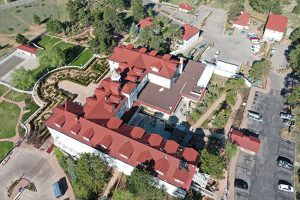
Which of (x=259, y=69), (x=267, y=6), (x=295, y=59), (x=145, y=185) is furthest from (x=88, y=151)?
(x=267, y=6)

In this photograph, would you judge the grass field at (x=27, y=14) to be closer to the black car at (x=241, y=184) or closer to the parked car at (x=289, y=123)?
the parked car at (x=289, y=123)

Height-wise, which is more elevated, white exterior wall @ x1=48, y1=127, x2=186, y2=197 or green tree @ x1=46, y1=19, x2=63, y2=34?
green tree @ x1=46, y1=19, x2=63, y2=34

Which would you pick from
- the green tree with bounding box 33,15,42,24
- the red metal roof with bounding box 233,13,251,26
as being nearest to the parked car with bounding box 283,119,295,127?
the red metal roof with bounding box 233,13,251,26

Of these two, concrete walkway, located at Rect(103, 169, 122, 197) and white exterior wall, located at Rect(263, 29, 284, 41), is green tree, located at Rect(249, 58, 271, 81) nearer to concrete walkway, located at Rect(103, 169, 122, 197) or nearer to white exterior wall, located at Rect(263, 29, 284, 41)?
white exterior wall, located at Rect(263, 29, 284, 41)

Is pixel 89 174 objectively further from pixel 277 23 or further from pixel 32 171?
pixel 277 23

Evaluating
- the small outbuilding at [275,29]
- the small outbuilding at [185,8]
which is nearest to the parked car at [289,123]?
the small outbuilding at [275,29]

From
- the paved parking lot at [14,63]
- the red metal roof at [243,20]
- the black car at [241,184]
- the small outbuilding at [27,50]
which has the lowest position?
the black car at [241,184]

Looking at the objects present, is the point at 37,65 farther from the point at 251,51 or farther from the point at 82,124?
the point at 251,51
